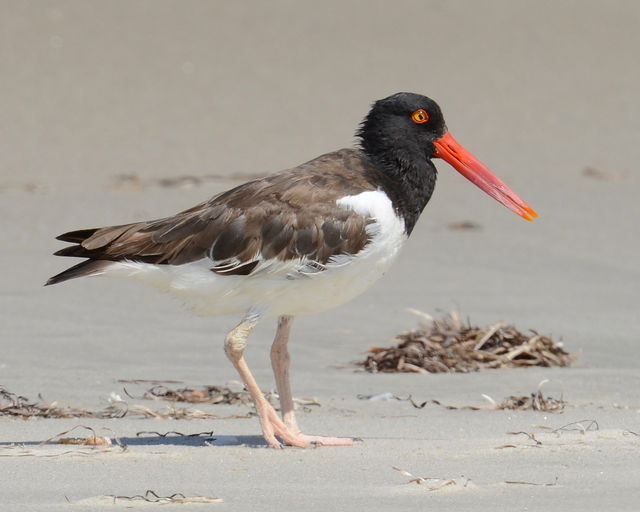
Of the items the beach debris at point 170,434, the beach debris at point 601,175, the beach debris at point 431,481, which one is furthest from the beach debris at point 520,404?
the beach debris at point 601,175

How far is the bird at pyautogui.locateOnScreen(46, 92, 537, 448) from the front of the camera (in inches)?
265

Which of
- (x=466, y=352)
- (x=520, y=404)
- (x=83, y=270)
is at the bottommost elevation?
(x=520, y=404)

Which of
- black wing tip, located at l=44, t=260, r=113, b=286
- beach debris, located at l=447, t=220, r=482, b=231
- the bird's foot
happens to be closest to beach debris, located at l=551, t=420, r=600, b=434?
the bird's foot

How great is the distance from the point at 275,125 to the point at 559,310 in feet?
38.5

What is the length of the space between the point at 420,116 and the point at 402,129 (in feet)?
0.57

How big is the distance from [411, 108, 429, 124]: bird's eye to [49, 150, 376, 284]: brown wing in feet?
1.67

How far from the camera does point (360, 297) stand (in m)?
10.9

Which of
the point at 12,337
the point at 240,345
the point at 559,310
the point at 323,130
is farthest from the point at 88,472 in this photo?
the point at 323,130

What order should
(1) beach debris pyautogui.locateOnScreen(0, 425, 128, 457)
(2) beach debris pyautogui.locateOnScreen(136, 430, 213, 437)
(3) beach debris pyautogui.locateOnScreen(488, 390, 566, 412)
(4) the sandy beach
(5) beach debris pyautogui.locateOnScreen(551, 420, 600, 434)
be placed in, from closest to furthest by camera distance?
(4) the sandy beach
(1) beach debris pyautogui.locateOnScreen(0, 425, 128, 457)
(5) beach debris pyautogui.locateOnScreen(551, 420, 600, 434)
(2) beach debris pyautogui.locateOnScreen(136, 430, 213, 437)
(3) beach debris pyautogui.locateOnScreen(488, 390, 566, 412)

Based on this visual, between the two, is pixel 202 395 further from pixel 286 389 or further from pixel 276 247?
pixel 276 247

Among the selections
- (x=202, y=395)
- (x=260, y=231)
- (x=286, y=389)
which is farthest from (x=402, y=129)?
(x=202, y=395)

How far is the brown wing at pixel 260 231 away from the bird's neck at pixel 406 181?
0.40ft

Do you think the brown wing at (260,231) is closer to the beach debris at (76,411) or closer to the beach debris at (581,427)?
the beach debris at (76,411)

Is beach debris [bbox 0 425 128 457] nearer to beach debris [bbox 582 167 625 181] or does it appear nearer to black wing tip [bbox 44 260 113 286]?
black wing tip [bbox 44 260 113 286]
